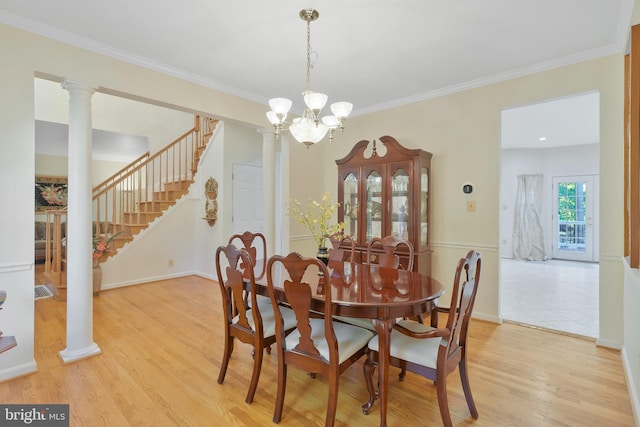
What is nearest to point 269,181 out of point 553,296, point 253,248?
point 253,248

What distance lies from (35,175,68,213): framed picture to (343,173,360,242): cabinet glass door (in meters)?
6.80

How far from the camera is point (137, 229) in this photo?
17.8 feet

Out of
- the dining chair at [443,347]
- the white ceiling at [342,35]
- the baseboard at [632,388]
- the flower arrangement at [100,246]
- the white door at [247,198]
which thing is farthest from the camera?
the white door at [247,198]

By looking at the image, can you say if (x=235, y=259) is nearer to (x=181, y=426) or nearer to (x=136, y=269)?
(x=181, y=426)

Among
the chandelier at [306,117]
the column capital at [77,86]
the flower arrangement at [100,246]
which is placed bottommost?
the flower arrangement at [100,246]

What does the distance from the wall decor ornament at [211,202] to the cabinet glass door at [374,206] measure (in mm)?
2739

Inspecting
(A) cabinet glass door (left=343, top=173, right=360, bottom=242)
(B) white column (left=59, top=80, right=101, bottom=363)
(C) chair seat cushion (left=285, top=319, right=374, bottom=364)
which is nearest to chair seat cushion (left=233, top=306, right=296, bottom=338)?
(C) chair seat cushion (left=285, top=319, right=374, bottom=364)

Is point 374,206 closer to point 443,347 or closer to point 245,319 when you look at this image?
point 245,319

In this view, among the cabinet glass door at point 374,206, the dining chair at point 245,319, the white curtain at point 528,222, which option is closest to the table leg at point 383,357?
the dining chair at point 245,319

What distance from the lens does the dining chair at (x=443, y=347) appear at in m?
1.74

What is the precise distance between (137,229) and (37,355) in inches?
115

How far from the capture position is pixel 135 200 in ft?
20.2

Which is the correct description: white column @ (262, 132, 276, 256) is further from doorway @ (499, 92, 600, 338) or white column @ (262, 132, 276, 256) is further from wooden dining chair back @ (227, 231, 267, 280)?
doorway @ (499, 92, 600, 338)

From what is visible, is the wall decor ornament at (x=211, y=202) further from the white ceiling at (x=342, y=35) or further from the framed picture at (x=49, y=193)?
the framed picture at (x=49, y=193)
